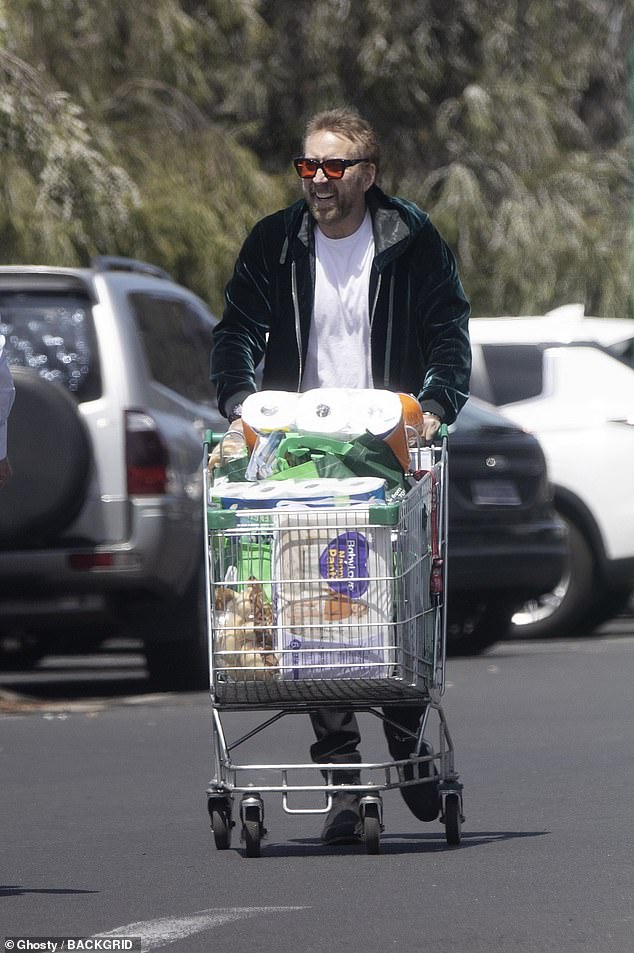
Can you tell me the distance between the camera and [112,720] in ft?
31.6

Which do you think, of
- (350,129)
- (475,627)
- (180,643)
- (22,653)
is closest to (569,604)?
(475,627)

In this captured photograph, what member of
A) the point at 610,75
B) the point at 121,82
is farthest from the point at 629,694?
the point at 610,75

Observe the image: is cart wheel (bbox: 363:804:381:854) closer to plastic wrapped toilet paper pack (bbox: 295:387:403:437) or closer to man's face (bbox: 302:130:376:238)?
plastic wrapped toilet paper pack (bbox: 295:387:403:437)

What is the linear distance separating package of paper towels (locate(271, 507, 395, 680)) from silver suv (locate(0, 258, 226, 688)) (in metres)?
4.07

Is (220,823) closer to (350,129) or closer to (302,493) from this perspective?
(302,493)

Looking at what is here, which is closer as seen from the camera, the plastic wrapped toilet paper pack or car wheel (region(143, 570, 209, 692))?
the plastic wrapped toilet paper pack

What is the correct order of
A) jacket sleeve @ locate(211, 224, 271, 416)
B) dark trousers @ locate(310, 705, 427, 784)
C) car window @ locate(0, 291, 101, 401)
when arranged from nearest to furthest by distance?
dark trousers @ locate(310, 705, 427, 784)
jacket sleeve @ locate(211, 224, 271, 416)
car window @ locate(0, 291, 101, 401)

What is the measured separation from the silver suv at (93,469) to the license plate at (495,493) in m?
2.41

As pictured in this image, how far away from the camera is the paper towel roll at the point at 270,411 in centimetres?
593

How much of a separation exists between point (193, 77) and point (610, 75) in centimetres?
636

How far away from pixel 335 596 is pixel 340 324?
0.95 meters

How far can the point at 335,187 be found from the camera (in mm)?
6238

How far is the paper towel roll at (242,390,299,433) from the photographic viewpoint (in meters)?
5.93

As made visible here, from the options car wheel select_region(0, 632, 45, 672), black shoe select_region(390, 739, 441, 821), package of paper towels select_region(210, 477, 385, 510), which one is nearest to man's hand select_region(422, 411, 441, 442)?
package of paper towels select_region(210, 477, 385, 510)
